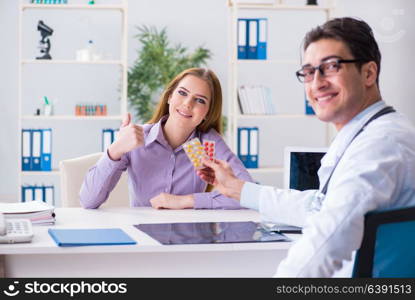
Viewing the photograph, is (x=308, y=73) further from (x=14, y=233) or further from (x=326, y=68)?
(x=14, y=233)

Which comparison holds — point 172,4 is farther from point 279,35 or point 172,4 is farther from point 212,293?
point 212,293

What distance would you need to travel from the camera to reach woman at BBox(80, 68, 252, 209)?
2539 mm

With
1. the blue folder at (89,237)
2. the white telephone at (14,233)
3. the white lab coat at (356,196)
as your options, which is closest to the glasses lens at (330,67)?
the white lab coat at (356,196)

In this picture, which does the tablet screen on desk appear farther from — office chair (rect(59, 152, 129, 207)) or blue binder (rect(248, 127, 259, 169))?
blue binder (rect(248, 127, 259, 169))

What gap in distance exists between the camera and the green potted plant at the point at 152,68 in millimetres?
5207

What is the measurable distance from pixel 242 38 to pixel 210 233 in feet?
10.1

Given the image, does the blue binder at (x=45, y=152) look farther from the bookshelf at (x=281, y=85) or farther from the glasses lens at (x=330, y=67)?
the glasses lens at (x=330, y=67)

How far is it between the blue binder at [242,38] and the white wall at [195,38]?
806 mm

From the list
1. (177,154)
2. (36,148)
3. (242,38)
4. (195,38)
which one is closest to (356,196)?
(177,154)

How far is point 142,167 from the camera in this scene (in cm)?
268

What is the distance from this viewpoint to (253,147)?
490 centimetres

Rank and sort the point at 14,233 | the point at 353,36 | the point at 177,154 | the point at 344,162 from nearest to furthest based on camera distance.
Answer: the point at 344,162 < the point at 353,36 < the point at 14,233 < the point at 177,154

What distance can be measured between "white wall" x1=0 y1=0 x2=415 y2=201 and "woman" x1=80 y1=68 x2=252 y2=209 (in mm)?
2853

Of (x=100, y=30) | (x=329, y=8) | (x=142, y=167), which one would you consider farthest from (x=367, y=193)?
(x=100, y=30)
